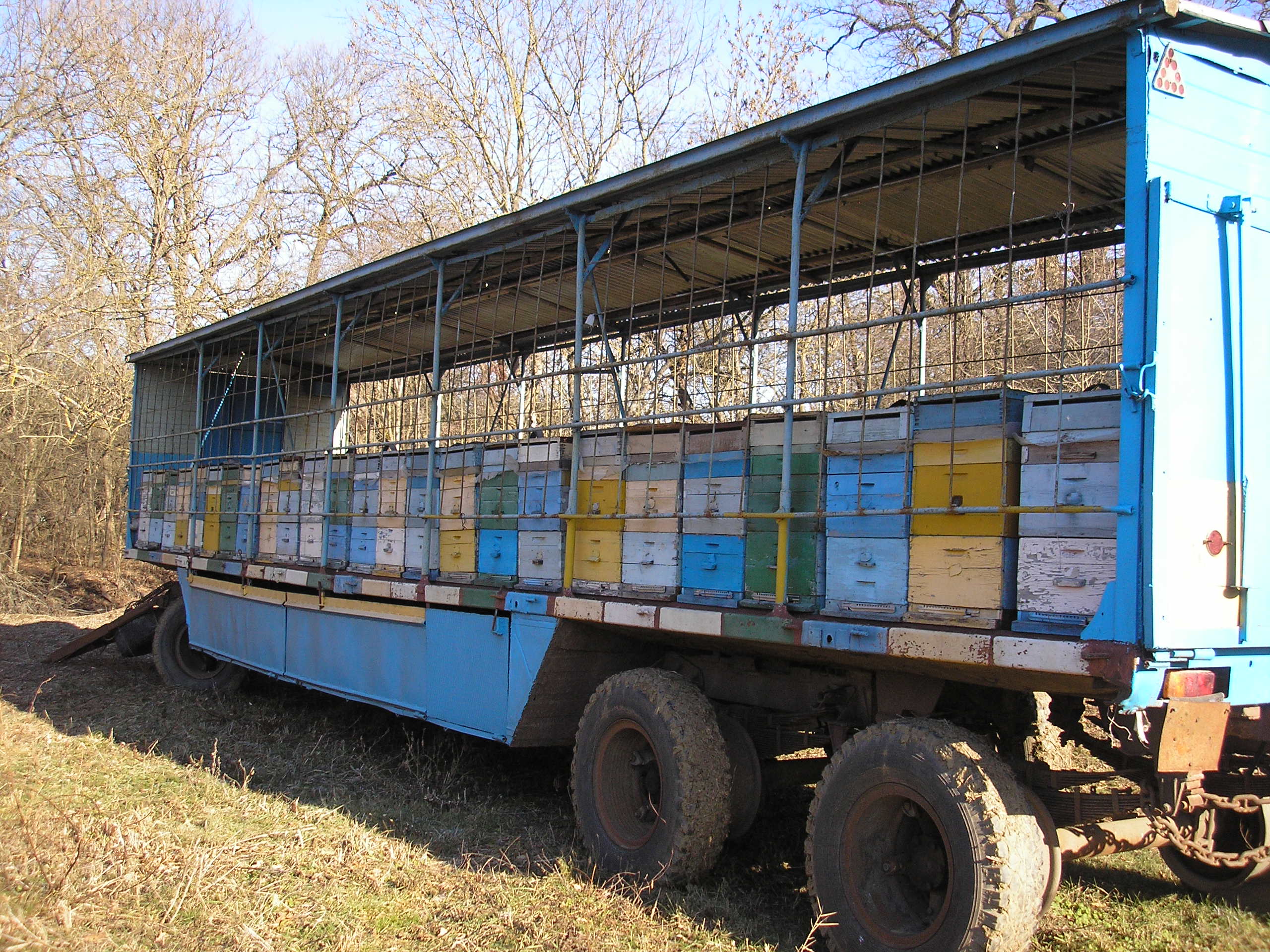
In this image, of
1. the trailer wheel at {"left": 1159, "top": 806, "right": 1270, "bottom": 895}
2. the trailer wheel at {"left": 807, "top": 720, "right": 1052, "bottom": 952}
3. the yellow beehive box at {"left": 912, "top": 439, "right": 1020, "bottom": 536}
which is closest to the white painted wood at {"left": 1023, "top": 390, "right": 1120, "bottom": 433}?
the yellow beehive box at {"left": 912, "top": 439, "right": 1020, "bottom": 536}

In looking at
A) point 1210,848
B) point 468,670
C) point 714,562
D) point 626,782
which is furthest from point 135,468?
point 1210,848

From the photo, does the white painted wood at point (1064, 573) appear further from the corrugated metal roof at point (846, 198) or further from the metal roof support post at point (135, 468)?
the metal roof support post at point (135, 468)

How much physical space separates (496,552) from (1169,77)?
4848mm

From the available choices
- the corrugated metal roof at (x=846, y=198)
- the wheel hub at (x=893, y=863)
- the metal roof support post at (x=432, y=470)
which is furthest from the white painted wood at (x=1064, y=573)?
the metal roof support post at (x=432, y=470)

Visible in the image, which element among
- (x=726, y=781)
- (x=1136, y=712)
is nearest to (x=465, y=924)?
(x=726, y=781)

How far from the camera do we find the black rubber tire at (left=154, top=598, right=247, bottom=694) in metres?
11.4

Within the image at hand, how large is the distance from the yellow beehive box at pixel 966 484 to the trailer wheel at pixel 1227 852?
77.8 inches

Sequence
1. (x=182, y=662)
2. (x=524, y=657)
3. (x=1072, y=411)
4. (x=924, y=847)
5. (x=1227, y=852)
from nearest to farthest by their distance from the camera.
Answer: (x=1072, y=411), (x=924, y=847), (x=1227, y=852), (x=524, y=657), (x=182, y=662)

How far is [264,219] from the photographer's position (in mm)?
23156

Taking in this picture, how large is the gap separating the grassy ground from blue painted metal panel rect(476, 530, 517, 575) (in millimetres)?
1634

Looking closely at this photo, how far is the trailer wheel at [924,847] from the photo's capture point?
3834 mm

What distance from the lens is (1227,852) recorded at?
482 centimetres

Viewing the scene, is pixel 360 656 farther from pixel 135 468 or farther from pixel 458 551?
pixel 135 468

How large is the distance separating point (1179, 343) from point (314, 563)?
7376mm
